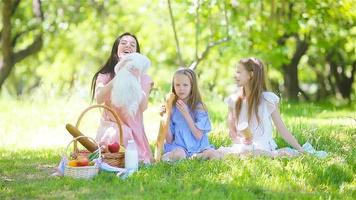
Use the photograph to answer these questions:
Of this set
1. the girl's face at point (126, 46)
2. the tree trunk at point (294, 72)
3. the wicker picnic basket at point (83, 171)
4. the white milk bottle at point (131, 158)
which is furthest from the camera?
the tree trunk at point (294, 72)

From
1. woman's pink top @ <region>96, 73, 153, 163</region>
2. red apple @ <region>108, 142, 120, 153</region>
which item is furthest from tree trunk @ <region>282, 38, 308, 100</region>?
red apple @ <region>108, 142, 120, 153</region>

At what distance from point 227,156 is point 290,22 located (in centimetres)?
819

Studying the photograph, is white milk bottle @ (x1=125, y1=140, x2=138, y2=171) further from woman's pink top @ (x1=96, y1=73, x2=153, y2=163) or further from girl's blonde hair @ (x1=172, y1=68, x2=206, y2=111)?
girl's blonde hair @ (x1=172, y1=68, x2=206, y2=111)

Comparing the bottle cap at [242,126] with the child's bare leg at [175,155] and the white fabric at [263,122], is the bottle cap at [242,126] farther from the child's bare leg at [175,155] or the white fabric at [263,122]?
the child's bare leg at [175,155]

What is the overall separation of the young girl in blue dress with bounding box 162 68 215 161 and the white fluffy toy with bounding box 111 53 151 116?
0.50 meters

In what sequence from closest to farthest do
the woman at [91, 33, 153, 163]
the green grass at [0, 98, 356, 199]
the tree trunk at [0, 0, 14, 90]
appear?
1. the green grass at [0, 98, 356, 199]
2. the woman at [91, 33, 153, 163]
3. the tree trunk at [0, 0, 14, 90]

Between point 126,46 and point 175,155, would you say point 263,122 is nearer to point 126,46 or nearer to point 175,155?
point 175,155

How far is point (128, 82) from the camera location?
504 cm

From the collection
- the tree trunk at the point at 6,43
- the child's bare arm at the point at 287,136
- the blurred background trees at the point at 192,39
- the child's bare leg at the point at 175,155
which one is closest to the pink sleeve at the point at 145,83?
the child's bare leg at the point at 175,155

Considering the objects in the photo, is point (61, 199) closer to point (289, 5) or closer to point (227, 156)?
point (227, 156)

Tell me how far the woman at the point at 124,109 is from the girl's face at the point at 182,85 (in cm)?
25

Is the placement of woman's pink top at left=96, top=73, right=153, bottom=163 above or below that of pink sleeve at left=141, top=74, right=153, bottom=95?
below

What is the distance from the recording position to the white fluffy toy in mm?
5039

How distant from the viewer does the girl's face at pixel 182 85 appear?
18.1 feet
